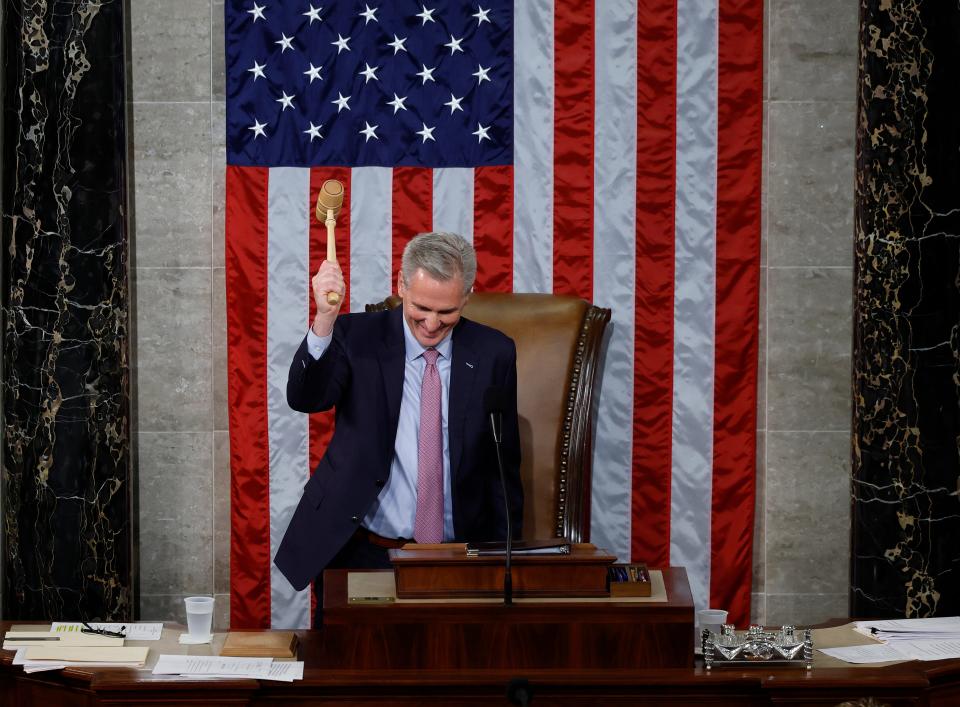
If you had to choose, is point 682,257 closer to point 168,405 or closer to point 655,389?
point 655,389

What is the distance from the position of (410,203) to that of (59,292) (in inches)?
55.0

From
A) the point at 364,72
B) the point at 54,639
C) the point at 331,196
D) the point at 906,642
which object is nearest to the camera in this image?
the point at 54,639

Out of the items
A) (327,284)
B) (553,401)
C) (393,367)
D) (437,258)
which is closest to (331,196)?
(327,284)

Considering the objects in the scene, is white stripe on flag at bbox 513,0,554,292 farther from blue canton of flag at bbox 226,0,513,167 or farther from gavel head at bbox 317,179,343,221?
gavel head at bbox 317,179,343,221

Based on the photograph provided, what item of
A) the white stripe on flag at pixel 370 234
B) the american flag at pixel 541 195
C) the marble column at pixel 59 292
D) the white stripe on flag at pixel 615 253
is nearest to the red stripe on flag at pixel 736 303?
the american flag at pixel 541 195

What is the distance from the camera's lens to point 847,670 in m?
2.67

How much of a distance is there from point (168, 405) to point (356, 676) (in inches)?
100

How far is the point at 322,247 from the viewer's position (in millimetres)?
4785

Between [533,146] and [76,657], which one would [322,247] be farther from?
[76,657]

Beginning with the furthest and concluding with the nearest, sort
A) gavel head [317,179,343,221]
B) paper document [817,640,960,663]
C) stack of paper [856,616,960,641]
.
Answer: gavel head [317,179,343,221] < stack of paper [856,616,960,641] < paper document [817,640,960,663]

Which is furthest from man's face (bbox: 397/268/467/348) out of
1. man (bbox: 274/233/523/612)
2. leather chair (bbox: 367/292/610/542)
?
leather chair (bbox: 367/292/610/542)

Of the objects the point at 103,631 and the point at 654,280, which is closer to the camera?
the point at 103,631

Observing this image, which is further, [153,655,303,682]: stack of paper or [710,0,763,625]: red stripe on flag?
[710,0,763,625]: red stripe on flag

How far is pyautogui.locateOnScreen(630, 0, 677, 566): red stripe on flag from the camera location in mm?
4727
